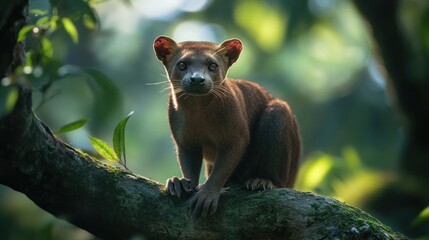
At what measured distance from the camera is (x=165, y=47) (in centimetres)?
806

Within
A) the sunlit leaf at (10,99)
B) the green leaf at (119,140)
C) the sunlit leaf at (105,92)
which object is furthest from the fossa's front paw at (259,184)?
the sunlit leaf at (10,99)

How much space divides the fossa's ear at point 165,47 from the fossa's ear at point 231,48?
528 millimetres

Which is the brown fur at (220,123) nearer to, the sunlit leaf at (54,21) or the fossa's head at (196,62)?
the fossa's head at (196,62)

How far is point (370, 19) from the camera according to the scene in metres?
10.9

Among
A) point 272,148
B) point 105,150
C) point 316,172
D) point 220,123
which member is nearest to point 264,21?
point 316,172

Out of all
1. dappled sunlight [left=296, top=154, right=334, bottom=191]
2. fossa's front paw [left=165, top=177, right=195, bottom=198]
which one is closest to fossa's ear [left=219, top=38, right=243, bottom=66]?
dappled sunlight [left=296, top=154, right=334, bottom=191]

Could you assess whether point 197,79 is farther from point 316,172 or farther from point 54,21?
point 316,172

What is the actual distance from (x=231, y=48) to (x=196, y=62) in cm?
74

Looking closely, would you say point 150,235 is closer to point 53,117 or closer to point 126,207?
point 126,207

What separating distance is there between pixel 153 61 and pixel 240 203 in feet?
67.2

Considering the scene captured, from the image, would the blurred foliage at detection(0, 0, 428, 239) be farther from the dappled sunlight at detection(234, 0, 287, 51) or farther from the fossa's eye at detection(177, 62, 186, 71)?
the fossa's eye at detection(177, 62, 186, 71)

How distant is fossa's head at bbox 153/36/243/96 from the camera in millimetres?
7141

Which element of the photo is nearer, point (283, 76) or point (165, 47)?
point (165, 47)

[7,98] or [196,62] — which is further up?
[196,62]
